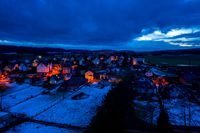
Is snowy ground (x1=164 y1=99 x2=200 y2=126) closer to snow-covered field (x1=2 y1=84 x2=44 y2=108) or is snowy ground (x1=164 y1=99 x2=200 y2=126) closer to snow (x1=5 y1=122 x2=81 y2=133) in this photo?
snow (x1=5 y1=122 x2=81 y2=133)

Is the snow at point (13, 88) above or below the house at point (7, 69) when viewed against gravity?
below

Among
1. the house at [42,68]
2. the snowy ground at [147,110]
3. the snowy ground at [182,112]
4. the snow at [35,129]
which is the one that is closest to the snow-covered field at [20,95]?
the snow at [35,129]

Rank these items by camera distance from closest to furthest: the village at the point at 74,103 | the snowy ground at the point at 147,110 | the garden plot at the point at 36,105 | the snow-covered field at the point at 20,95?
the village at the point at 74,103 < the snowy ground at the point at 147,110 < the garden plot at the point at 36,105 < the snow-covered field at the point at 20,95

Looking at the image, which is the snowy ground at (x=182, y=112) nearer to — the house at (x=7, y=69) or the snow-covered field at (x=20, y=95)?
the snow-covered field at (x=20, y=95)

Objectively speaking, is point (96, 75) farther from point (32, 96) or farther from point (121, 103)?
point (121, 103)

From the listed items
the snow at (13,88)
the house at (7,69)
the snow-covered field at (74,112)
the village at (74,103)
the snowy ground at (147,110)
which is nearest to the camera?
the village at (74,103)

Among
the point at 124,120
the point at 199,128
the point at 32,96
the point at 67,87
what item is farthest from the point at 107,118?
the point at 67,87
